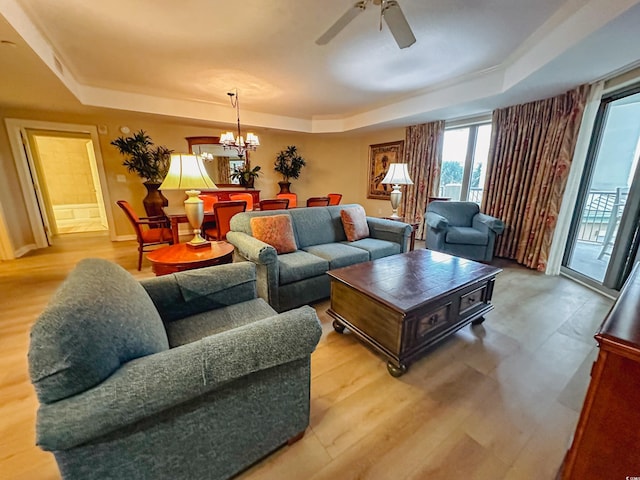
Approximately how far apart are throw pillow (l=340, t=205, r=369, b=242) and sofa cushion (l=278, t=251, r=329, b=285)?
78 centimetres

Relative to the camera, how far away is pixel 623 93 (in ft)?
9.00

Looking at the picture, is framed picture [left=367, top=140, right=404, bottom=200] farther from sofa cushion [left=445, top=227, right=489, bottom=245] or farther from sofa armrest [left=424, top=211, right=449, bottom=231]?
sofa cushion [left=445, top=227, right=489, bottom=245]

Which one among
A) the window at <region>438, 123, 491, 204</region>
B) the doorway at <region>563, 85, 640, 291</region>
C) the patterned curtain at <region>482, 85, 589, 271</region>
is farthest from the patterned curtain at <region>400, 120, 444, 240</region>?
the doorway at <region>563, 85, 640, 291</region>

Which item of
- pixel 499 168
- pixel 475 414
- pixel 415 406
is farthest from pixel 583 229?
pixel 415 406

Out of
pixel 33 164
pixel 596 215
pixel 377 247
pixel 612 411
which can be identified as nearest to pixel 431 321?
pixel 612 411

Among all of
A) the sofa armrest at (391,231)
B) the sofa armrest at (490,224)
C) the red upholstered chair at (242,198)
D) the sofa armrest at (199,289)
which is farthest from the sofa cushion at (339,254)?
the red upholstered chair at (242,198)

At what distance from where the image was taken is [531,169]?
3.59 metres

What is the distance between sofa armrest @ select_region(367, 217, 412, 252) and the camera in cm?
309

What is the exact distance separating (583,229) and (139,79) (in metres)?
6.28

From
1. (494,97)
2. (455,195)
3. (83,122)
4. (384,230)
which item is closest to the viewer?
(384,230)

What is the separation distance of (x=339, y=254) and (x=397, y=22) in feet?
6.30

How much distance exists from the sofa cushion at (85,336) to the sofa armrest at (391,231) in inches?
104

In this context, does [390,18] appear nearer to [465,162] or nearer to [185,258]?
[185,258]

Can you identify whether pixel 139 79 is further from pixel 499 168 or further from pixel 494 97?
pixel 499 168
